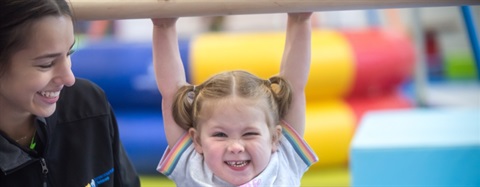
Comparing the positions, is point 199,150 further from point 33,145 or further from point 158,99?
point 158,99

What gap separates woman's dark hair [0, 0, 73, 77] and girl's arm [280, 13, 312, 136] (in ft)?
1.48

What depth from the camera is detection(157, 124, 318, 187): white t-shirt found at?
137 centimetres

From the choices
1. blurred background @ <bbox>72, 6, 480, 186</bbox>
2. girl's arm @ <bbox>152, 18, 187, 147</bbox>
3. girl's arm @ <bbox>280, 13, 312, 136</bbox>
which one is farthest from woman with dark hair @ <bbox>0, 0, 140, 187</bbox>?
blurred background @ <bbox>72, 6, 480, 186</bbox>

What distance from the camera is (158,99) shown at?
3.26m

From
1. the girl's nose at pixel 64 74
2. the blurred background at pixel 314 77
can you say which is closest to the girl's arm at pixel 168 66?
the girl's nose at pixel 64 74

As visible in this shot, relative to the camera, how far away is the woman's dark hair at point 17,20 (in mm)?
1161

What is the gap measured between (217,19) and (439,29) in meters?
2.19

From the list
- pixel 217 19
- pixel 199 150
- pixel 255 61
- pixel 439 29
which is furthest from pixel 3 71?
pixel 439 29

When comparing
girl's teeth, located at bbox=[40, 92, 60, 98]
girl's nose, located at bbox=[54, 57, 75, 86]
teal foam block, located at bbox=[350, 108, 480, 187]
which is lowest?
teal foam block, located at bbox=[350, 108, 480, 187]

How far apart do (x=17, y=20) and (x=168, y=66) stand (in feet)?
1.06

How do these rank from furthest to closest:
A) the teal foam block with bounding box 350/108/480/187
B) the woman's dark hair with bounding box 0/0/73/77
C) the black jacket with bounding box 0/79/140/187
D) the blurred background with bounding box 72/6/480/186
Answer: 1. the blurred background with bounding box 72/6/480/186
2. the teal foam block with bounding box 350/108/480/187
3. the black jacket with bounding box 0/79/140/187
4. the woman's dark hair with bounding box 0/0/73/77

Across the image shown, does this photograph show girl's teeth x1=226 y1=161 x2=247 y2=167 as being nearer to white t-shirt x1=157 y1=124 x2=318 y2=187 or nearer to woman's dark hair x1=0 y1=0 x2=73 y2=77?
white t-shirt x1=157 y1=124 x2=318 y2=187

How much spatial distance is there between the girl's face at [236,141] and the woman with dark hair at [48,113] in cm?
21

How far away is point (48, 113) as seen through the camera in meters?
1.21
